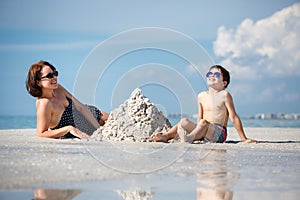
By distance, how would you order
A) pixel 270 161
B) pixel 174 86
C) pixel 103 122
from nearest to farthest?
1. pixel 270 161
2. pixel 174 86
3. pixel 103 122

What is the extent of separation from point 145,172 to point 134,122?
3.10 m

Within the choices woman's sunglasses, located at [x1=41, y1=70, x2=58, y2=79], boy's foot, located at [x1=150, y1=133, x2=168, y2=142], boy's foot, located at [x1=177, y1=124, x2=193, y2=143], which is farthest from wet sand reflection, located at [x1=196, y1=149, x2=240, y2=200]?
woman's sunglasses, located at [x1=41, y1=70, x2=58, y2=79]

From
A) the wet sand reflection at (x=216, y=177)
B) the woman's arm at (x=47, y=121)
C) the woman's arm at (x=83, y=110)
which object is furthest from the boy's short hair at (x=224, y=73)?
the wet sand reflection at (x=216, y=177)

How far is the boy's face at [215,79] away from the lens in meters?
6.94

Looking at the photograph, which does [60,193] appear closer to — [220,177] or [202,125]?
[220,177]

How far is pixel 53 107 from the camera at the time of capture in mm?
6762

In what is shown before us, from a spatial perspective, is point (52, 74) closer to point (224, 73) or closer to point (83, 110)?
point (83, 110)

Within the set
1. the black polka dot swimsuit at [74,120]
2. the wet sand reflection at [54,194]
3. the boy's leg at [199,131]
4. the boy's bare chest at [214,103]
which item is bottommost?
the wet sand reflection at [54,194]

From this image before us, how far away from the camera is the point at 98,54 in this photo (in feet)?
21.6

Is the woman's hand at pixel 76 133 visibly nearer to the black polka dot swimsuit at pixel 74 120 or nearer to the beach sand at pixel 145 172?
the black polka dot swimsuit at pixel 74 120

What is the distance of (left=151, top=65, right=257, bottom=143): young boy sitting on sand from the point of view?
650cm

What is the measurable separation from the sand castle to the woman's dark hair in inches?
37.0

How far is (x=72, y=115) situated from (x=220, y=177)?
378 cm

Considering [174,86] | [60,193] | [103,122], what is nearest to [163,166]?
[60,193]
